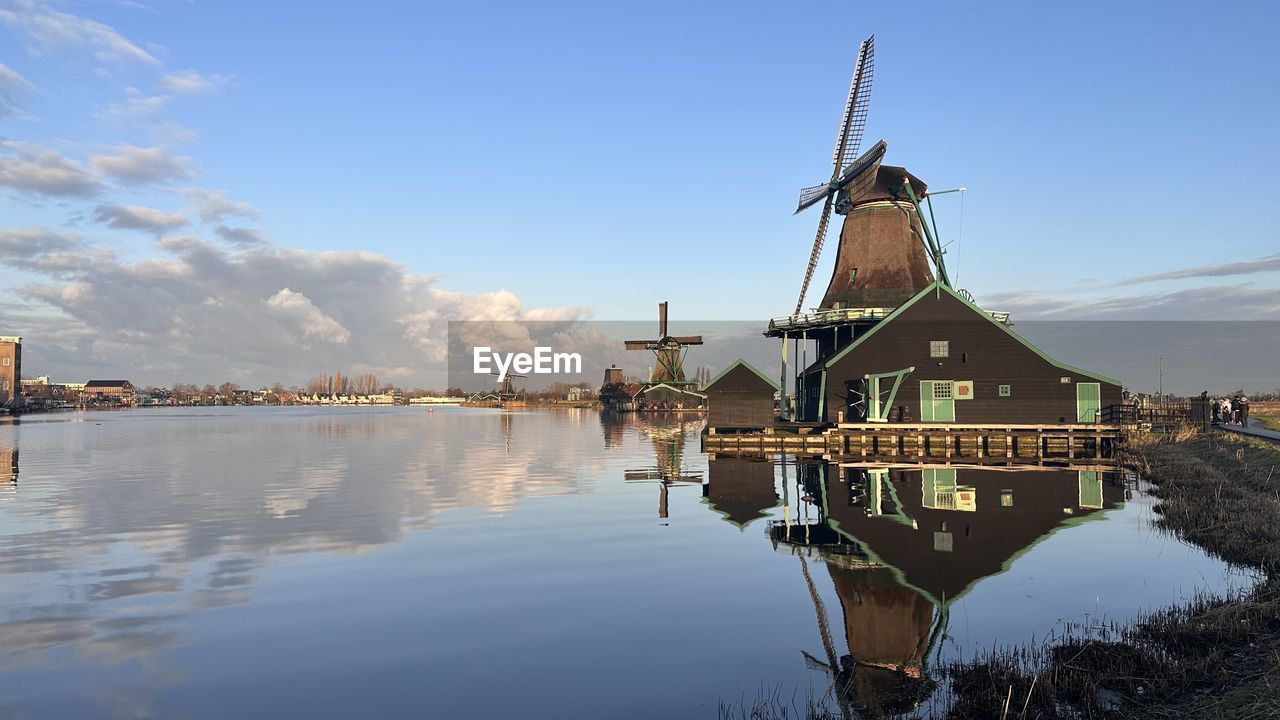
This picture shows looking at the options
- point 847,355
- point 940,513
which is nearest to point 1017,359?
point 847,355

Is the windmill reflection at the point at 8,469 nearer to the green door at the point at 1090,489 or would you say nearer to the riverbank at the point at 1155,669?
the riverbank at the point at 1155,669

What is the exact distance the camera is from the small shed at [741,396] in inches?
1834

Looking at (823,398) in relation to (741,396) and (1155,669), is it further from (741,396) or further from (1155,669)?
(1155,669)

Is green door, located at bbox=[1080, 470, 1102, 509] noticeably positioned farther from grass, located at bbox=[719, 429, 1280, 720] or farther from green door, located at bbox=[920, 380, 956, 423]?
green door, located at bbox=[920, 380, 956, 423]

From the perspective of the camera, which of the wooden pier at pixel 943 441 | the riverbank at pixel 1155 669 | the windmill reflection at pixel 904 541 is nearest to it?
the riverbank at pixel 1155 669

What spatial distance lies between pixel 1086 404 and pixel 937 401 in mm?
7470

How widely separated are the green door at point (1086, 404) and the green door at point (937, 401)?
619 cm

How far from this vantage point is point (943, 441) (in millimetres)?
39812

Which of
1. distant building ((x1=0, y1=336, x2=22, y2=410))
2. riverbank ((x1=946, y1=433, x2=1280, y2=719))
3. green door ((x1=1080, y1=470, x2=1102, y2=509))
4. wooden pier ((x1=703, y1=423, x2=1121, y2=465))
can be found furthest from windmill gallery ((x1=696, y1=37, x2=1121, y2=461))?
distant building ((x1=0, y1=336, x2=22, y2=410))

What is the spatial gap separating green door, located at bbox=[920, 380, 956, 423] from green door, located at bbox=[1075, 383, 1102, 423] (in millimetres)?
6189

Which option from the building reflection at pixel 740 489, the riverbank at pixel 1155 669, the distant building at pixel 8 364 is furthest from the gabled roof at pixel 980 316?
the distant building at pixel 8 364

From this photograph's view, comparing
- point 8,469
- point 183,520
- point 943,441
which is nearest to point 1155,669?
point 183,520

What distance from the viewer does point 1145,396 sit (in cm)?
5875

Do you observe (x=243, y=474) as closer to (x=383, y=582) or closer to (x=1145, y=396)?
(x=383, y=582)
